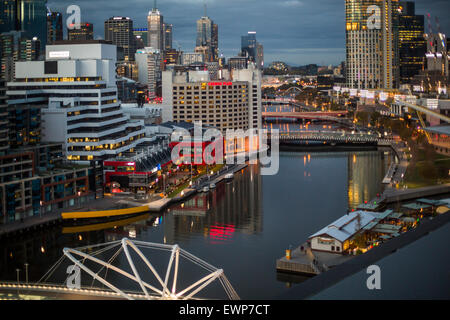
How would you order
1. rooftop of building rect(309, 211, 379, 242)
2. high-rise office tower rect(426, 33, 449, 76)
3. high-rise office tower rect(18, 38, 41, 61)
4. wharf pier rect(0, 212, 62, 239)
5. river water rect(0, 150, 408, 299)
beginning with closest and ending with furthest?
river water rect(0, 150, 408, 299) < rooftop of building rect(309, 211, 379, 242) < wharf pier rect(0, 212, 62, 239) < high-rise office tower rect(426, 33, 449, 76) < high-rise office tower rect(18, 38, 41, 61)

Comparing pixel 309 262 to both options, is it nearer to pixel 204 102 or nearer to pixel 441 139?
pixel 441 139

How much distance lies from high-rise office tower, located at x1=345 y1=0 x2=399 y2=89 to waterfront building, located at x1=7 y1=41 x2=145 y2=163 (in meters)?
50.2

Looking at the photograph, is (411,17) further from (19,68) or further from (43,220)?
(43,220)

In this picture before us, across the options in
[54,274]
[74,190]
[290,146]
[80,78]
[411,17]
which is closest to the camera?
[54,274]

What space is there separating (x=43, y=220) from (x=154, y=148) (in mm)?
7752

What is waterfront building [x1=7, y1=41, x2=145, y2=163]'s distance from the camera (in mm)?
22609

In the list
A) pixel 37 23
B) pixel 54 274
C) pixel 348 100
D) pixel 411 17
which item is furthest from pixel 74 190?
pixel 411 17

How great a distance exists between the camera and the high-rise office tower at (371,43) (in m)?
70.2

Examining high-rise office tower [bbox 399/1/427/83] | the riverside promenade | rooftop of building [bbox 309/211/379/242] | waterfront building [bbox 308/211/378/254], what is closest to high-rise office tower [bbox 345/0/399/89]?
high-rise office tower [bbox 399/1/427/83]

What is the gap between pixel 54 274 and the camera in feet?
45.2

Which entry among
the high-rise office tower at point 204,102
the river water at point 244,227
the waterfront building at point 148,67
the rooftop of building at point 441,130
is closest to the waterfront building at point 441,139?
the rooftop of building at point 441,130

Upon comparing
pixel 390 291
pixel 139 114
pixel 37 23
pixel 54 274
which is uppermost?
pixel 37 23

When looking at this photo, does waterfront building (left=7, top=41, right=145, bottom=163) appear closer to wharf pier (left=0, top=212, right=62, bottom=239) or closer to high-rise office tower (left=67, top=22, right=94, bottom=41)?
wharf pier (left=0, top=212, right=62, bottom=239)

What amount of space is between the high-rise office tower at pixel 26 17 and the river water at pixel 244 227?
159ft
